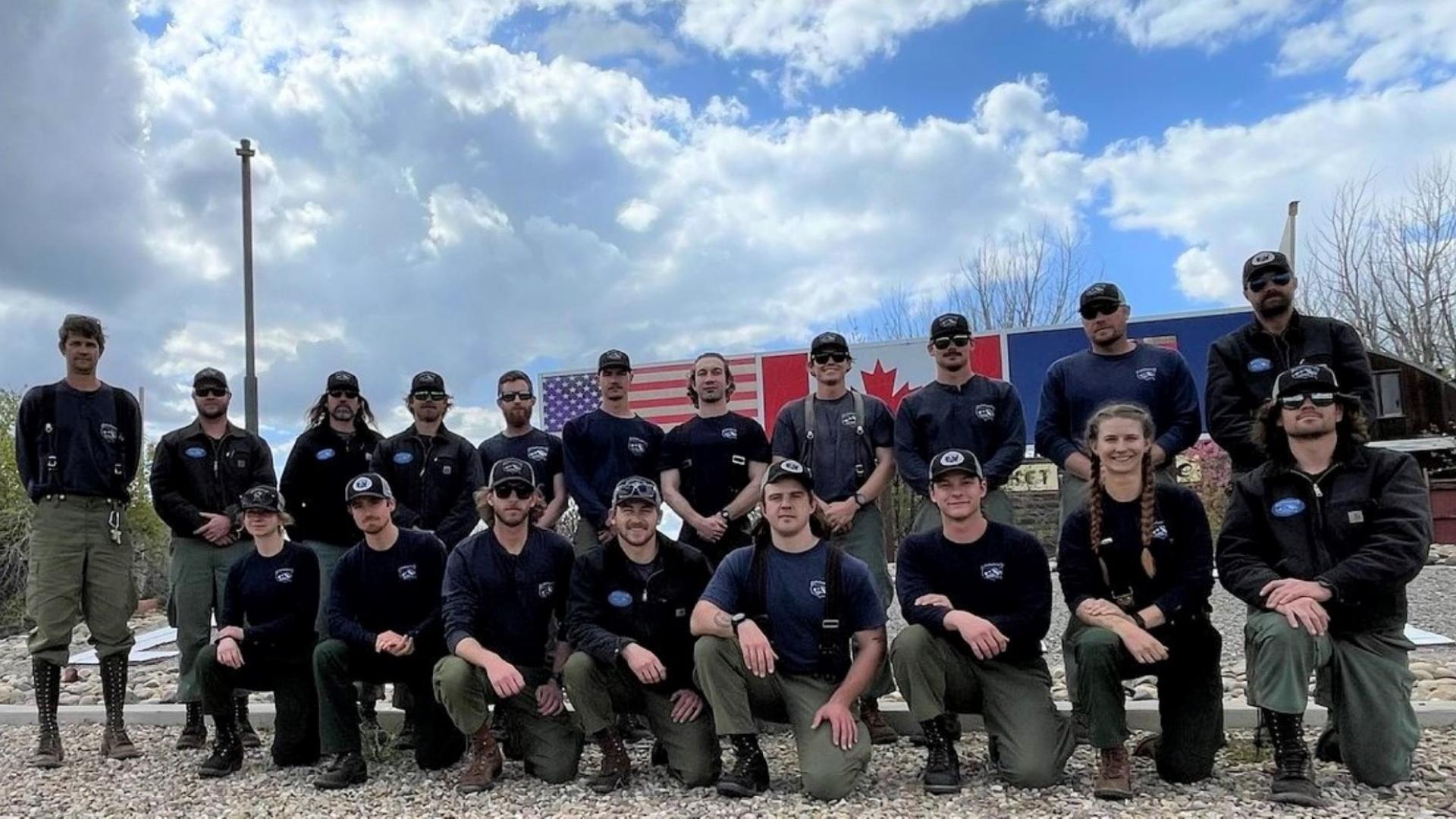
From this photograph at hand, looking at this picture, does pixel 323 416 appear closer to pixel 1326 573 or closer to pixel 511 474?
pixel 511 474

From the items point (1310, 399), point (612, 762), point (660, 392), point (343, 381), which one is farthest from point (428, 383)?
point (660, 392)

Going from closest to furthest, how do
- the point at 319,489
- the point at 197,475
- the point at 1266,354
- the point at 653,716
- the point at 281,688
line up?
the point at 653,716
the point at 1266,354
the point at 281,688
the point at 197,475
the point at 319,489

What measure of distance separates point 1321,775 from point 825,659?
6.81ft

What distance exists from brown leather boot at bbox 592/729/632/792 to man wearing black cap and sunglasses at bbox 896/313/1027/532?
1.77m

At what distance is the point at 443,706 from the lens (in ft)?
15.9

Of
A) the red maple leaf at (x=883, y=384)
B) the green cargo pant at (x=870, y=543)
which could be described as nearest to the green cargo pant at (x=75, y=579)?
the green cargo pant at (x=870, y=543)

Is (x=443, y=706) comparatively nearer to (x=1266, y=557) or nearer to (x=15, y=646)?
(x=1266, y=557)

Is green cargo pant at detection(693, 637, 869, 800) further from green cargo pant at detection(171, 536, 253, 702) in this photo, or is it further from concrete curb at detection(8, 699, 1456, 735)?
green cargo pant at detection(171, 536, 253, 702)

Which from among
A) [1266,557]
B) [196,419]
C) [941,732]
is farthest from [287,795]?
[1266,557]

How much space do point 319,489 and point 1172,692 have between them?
445 centimetres

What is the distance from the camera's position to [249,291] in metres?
13.3

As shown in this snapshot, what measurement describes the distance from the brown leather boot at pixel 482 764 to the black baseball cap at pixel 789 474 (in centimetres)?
169

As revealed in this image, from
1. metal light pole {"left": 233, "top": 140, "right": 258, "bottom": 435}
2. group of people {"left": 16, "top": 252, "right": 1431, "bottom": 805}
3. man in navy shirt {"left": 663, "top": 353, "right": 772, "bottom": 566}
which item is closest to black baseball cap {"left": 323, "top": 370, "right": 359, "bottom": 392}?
group of people {"left": 16, "top": 252, "right": 1431, "bottom": 805}

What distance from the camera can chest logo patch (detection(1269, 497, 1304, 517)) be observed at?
421cm
